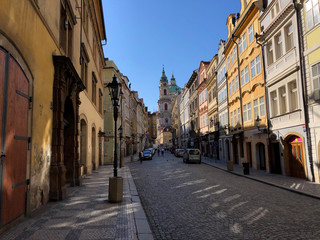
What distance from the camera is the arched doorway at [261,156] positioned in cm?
2128

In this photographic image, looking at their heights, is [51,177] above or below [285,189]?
above

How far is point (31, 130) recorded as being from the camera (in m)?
7.49

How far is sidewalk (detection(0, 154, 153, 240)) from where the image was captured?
5.50 meters

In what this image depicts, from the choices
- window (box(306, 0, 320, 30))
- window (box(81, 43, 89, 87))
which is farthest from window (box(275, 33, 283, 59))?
window (box(81, 43, 89, 87))

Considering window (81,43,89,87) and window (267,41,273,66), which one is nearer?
window (81,43,89,87)

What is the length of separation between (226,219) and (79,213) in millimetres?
4116

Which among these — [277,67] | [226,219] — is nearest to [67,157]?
[226,219]

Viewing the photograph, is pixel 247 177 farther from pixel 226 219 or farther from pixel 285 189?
pixel 226 219

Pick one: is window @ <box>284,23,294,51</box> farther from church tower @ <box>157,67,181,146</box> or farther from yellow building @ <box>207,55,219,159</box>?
church tower @ <box>157,67,181,146</box>

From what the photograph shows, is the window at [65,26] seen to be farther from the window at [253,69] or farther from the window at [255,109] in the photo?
the window at [255,109]

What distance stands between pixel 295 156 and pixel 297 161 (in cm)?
36

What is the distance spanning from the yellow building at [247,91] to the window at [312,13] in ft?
20.1

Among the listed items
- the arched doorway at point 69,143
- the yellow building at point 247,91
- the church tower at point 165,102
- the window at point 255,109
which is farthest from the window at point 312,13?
the church tower at point 165,102

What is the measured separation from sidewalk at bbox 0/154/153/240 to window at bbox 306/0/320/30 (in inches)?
495
